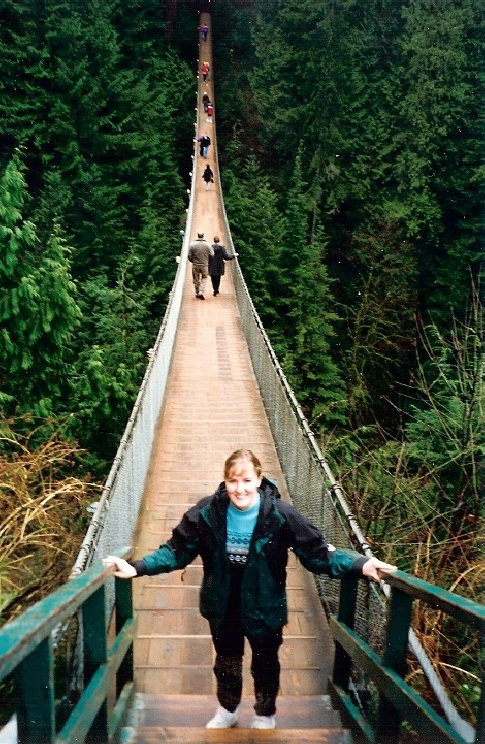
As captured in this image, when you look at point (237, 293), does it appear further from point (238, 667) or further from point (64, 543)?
point (238, 667)

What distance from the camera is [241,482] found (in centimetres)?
266

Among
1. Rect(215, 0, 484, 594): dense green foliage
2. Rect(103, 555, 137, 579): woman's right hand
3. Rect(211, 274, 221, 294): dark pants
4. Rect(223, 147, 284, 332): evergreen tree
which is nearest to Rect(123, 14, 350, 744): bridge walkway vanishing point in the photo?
Rect(103, 555, 137, 579): woman's right hand

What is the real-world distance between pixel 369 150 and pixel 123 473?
952 inches

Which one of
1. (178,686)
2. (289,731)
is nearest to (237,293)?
(178,686)

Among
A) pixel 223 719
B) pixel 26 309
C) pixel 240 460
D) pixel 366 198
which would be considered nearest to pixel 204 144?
pixel 366 198

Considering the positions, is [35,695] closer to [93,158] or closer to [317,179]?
[317,179]

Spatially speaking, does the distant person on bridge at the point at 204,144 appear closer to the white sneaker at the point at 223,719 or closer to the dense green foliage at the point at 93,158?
the dense green foliage at the point at 93,158

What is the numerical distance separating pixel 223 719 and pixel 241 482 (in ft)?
3.98

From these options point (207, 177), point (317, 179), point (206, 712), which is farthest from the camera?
point (317, 179)

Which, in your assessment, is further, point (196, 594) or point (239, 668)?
point (196, 594)

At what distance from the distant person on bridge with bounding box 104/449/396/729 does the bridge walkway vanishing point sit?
0.36 meters

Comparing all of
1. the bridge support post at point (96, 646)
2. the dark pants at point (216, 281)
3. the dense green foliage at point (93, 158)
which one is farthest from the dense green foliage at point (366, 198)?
the bridge support post at point (96, 646)

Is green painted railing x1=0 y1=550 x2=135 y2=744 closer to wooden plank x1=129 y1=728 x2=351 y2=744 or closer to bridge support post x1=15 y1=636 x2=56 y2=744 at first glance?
bridge support post x1=15 y1=636 x2=56 y2=744

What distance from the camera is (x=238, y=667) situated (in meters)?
3.04
